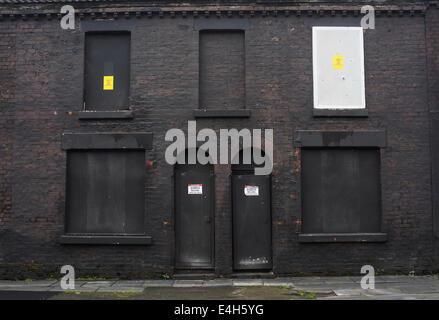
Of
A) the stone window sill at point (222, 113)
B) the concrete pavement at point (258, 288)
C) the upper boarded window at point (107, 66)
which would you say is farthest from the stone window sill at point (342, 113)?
the upper boarded window at point (107, 66)

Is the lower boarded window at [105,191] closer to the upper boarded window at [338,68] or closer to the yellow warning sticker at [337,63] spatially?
the upper boarded window at [338,68]

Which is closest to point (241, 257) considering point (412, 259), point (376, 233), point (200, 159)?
point (200, 159)

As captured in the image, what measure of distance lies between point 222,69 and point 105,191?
421 cm

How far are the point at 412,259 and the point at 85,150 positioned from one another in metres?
8.38

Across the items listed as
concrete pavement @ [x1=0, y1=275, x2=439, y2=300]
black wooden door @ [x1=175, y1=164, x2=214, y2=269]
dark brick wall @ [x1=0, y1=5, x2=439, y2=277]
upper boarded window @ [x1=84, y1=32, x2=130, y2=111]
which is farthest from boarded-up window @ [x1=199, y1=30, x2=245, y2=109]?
concrete pavement @ [x1=0, y1=275, x2=439, y2=300]

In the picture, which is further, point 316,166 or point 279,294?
point 316,166

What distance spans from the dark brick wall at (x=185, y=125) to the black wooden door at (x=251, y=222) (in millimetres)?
263

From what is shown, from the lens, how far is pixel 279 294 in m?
8.78

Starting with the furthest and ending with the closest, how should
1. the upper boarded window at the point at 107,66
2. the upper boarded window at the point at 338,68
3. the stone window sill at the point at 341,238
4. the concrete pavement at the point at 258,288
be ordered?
1. the upper boarded window at the point at 107,66
2. the upper boarded window at the point at 338,68
3. the stone window sill at the point at 341,238
4. the concrete pavement at the point at 258,288

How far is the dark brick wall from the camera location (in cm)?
1046

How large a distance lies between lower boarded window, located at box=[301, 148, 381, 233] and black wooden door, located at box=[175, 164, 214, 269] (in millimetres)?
2330

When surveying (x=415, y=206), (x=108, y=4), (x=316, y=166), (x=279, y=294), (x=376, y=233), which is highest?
(x=108, y=4)

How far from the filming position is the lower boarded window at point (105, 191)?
10.7m

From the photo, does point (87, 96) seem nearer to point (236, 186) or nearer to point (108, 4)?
point (108, 4)
